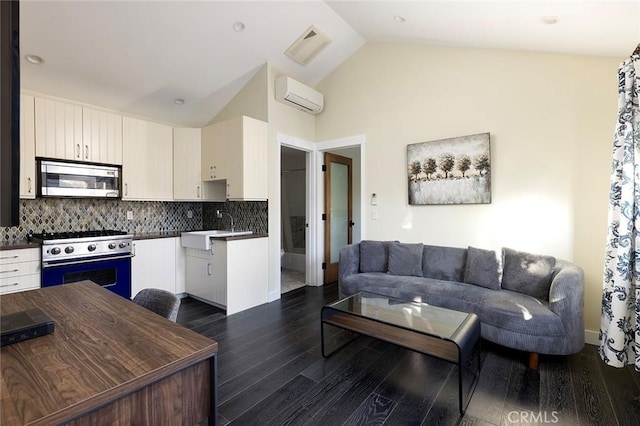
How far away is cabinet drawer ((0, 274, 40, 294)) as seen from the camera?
2.63 meters

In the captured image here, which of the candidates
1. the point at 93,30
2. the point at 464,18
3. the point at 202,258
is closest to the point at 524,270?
the point at 464,18

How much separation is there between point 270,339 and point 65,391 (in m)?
2.19

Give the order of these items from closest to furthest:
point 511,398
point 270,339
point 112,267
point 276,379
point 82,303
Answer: point 82,303 < point 511,398 < point 276,379 < point 270,339 < point 112,267

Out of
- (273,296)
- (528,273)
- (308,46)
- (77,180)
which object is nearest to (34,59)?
(77,180)

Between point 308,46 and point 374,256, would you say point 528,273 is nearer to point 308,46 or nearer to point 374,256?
point 374,256

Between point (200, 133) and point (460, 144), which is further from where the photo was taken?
point (200, 133)

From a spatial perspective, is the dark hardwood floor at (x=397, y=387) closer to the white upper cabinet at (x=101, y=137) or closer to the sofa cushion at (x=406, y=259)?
the sofa cushion at (x=406, y=259)

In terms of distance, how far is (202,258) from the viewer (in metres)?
3.66

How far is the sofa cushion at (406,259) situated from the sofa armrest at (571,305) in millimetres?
1254

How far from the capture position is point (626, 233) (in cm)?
198

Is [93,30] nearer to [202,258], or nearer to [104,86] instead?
[104,86]

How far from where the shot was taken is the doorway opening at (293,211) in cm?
577

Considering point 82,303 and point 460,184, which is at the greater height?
point 460,184

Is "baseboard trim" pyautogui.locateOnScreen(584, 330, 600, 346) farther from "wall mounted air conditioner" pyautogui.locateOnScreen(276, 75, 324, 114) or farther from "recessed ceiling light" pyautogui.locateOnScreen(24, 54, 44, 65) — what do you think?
"recessed ceiling light" pyautogui.locateOnScreen(24, 54, 44, 65)
